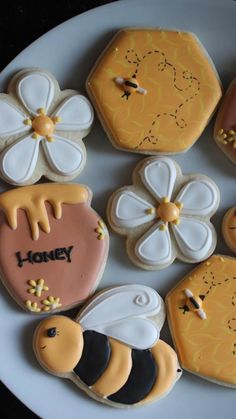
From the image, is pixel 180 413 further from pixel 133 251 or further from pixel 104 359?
pixel 133 251

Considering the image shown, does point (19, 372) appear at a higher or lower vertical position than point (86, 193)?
lower

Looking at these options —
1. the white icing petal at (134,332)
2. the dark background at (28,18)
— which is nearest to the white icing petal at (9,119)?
the dark background at (28,18)

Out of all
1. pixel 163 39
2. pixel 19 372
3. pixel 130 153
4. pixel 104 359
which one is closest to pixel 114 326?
pixel 104 359

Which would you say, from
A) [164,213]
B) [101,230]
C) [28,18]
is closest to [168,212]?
[164,213]

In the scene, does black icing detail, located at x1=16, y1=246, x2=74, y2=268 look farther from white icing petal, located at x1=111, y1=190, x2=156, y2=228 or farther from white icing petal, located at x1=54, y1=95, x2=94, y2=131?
white icing petal, located at x1=54, y1=95, x2=94, y2=131

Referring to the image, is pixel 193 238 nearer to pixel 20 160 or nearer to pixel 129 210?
pixel 129 210

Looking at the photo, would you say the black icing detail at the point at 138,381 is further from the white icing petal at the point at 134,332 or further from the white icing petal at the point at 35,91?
the white icing petal at the point at 35,91

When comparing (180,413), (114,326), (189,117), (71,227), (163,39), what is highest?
(163,39)
